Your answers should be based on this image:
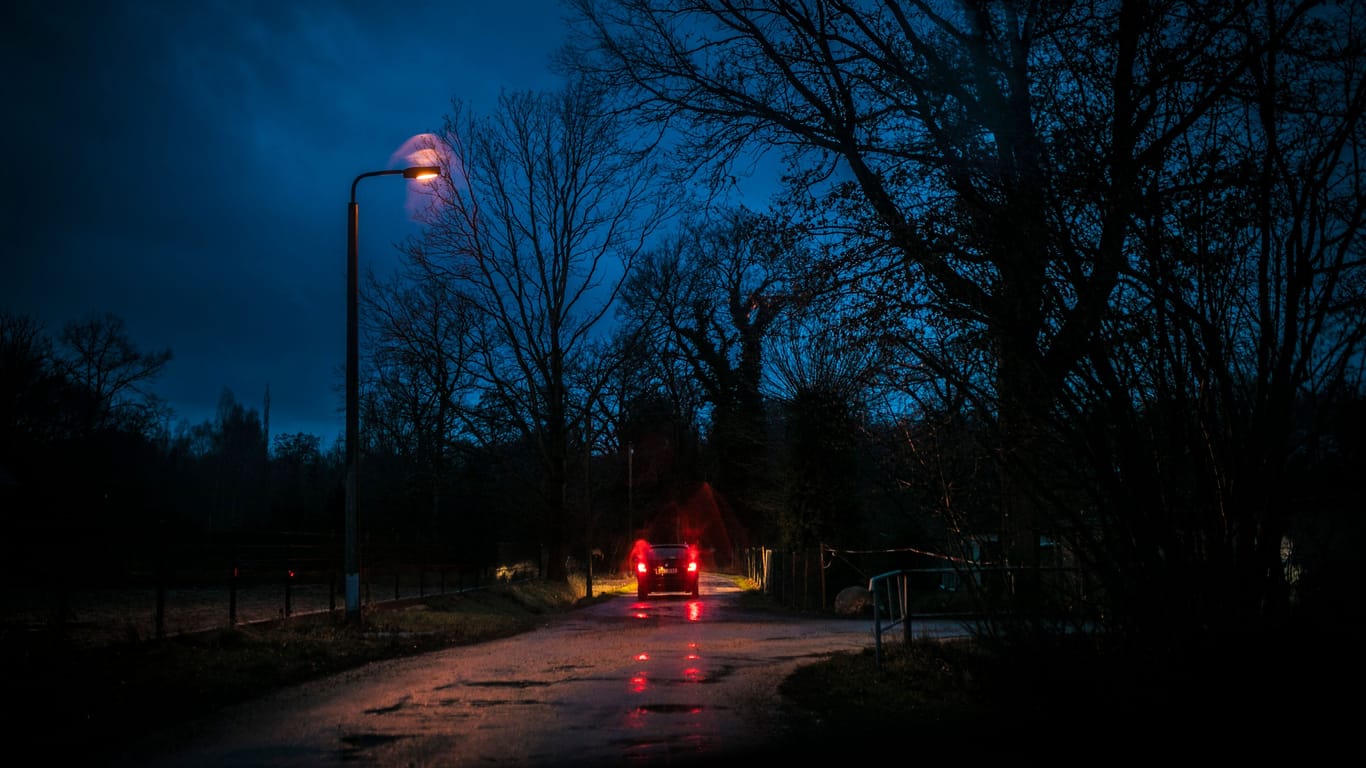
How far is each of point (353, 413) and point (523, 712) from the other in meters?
10.1

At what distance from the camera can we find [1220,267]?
7457 millimetres

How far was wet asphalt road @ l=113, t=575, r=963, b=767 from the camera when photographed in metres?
7.34

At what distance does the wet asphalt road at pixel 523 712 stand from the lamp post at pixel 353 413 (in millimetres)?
2416

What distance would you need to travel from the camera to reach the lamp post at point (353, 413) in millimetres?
17406

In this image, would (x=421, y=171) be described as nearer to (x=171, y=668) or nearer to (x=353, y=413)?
(x=353, y=413)

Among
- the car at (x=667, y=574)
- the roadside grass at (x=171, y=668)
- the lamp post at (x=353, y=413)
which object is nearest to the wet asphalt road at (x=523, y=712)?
the roadside grass at (x=171, y=668)

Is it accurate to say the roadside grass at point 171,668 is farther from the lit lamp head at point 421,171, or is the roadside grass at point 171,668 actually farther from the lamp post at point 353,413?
the lit lamp head at point 421,171

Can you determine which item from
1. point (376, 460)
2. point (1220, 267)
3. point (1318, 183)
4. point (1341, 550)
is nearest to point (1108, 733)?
point (1341, 550)

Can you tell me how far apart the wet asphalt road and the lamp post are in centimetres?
242

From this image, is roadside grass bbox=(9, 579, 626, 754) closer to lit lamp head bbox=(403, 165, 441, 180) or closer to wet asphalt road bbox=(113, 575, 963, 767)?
wet asphalt road bbox=(113, 575, 963, 767)

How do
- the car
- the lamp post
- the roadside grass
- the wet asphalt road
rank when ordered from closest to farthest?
the wet asphalt road → the roadside grass → the lamp post → the car

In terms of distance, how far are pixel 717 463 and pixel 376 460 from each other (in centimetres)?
2076

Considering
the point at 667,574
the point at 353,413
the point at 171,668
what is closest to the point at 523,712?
the point at 171,668

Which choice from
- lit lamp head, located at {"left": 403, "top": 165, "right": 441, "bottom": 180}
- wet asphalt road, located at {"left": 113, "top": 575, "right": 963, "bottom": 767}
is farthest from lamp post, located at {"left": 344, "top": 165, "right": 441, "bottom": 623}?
wet asphalt road, located at {"left": 113, "top": 575, "right": 963, "bottom": 767}
